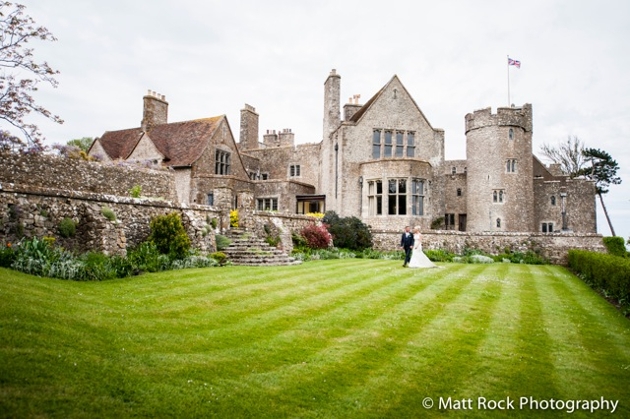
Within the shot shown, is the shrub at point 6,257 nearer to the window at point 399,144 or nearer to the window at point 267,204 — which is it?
the window at point 267,204

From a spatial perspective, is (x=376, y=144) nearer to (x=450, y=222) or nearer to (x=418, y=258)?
(x=418, y=258)

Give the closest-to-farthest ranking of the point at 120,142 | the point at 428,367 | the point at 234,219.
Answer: the point at 428,367, the point at 234,219, the point at 120,142

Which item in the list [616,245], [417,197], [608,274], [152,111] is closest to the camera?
[608,274]

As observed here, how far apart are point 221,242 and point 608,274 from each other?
1433cm

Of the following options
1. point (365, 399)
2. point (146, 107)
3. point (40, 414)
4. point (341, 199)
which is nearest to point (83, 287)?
point (40, 414)

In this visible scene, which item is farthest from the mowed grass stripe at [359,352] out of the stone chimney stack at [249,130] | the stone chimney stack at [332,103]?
the stone chimney stack at [249,130]

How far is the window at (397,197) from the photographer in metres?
27.7

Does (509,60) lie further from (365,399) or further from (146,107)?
(365,399)

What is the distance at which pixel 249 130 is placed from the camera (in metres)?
40.6

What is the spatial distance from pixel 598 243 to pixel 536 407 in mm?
25673

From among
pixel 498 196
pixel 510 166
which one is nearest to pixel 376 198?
pixel 498 196

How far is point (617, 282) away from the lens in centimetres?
1209

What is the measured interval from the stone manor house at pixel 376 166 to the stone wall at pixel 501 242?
3.75ft

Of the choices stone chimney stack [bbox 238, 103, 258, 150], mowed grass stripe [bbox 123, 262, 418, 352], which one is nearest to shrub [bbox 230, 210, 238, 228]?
mowed grass stripe [bbox 123, 262, 418, 352]
